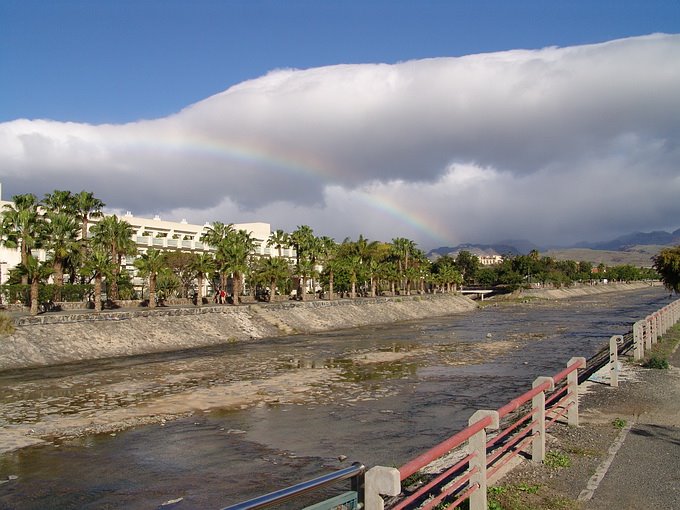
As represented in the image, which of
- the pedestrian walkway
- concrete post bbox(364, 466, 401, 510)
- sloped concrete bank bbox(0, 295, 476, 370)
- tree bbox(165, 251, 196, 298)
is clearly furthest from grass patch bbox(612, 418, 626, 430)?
tree bbox(165, 251, 196, 298)

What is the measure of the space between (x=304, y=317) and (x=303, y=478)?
54.4m

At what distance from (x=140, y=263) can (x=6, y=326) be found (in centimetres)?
2162

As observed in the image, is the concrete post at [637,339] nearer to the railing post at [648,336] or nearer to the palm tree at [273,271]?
the railing post at [648,336]

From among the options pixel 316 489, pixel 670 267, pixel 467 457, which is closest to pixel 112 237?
pixel 670 267

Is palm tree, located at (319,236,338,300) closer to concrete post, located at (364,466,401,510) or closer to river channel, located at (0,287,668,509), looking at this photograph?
river channel, located at (0,287,668,509)

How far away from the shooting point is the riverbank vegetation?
175ft

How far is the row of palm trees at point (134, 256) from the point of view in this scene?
175 ft

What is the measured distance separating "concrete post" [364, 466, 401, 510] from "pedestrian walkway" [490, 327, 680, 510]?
3.55 metres

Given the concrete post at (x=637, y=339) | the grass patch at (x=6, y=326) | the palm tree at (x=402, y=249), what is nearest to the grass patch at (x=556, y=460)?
the concrete post at (x=637, y=339)

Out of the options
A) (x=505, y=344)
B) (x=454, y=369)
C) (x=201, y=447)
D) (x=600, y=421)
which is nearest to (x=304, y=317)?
(x=505, y=344)

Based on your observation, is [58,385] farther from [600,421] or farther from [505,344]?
[505,344]

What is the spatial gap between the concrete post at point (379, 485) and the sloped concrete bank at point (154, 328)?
37460 mm

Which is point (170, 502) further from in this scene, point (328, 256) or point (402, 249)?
point (402, 249)

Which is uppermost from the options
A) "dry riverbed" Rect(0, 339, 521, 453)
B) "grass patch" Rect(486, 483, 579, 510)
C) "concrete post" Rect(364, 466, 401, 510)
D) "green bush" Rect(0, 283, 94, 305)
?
"green bush" Rect(0, 283, 94, 305)
